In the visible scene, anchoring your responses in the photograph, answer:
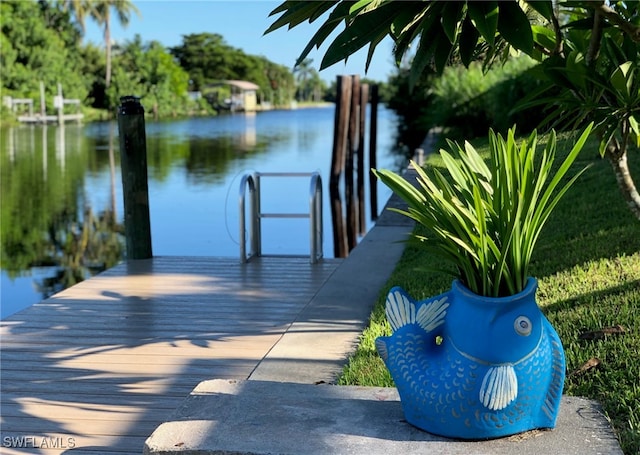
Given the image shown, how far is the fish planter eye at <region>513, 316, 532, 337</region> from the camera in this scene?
2.19m

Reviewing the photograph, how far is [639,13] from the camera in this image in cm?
291

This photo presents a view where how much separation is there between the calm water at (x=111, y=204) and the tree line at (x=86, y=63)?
1321 centimetres

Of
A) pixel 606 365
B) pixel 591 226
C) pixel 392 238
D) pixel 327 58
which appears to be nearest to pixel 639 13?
pixel 606 365

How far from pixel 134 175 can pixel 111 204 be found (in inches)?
356

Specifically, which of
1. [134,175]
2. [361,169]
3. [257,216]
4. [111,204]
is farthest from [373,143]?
[134,175]

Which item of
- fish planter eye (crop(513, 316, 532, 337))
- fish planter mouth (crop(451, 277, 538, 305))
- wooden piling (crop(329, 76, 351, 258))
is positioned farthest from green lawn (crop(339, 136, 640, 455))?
wooden piling (crop(329, 76, 351, 258))

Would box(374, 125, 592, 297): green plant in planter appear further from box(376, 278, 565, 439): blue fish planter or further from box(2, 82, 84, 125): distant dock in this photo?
box(2, 82, 84, 125): distant dock

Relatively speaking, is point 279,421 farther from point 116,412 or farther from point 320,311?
point 320,311

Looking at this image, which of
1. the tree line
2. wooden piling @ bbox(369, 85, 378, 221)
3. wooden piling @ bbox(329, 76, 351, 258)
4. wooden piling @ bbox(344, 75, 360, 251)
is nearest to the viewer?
wooden piling @ bbox(329, 76, 351, 258)

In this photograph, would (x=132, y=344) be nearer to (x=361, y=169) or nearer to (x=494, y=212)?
(x=494, y=212)

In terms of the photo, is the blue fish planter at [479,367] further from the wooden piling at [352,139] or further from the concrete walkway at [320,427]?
the wooden piling at [352,139]

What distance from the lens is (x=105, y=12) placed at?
186ft

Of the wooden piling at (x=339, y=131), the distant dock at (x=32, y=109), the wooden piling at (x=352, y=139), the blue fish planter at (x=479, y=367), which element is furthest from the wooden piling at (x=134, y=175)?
the distant dock at (x=32, y=109)

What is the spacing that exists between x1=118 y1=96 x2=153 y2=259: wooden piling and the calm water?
3.20 ft
